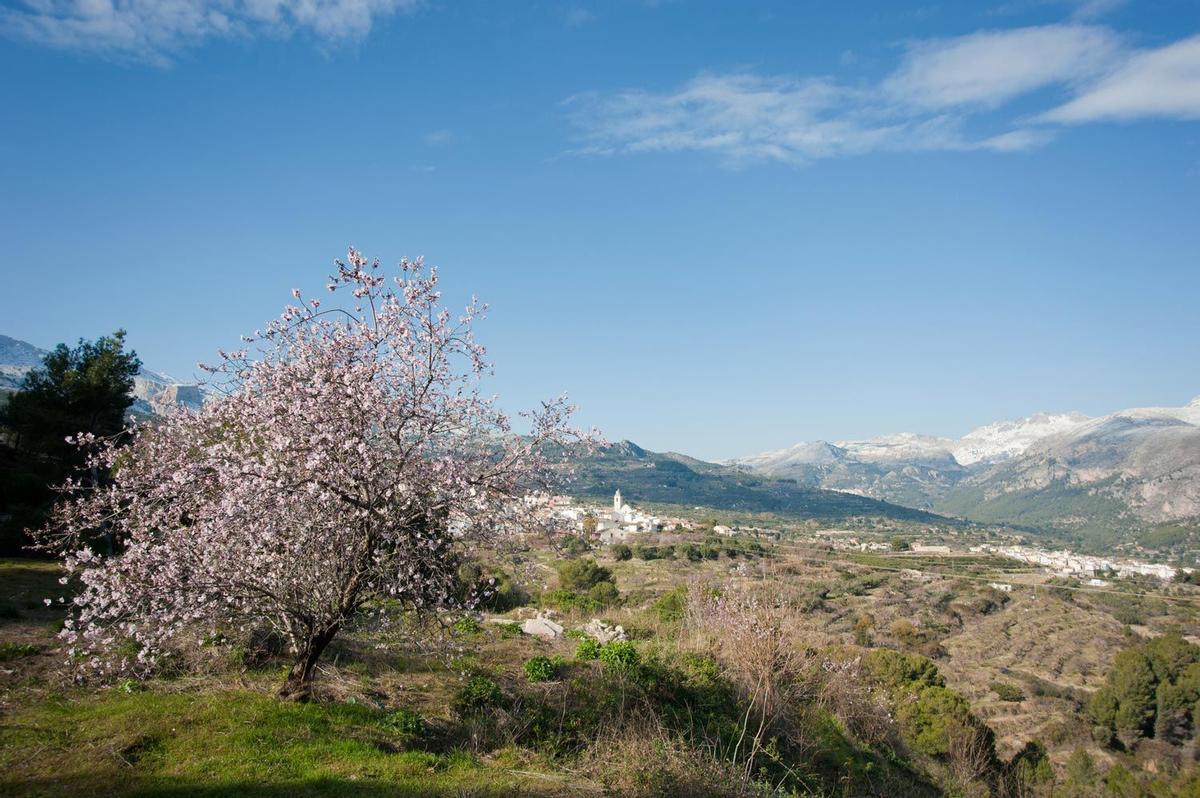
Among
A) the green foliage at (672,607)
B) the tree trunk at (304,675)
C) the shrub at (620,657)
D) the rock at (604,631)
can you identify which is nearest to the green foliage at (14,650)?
the tree trunk at (304,675)

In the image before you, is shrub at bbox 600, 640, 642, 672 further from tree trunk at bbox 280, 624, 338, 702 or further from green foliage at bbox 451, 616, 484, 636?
tree trunk at bbox 280, 624, 338, 702

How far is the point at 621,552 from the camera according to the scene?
67312 millimetres

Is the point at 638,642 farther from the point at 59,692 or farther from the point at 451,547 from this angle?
the point at 59,692

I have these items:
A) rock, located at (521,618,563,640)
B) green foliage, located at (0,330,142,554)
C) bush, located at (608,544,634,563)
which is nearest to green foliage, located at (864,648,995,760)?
rock, located at (521,618,563,640)

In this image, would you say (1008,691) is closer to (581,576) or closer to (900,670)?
(900,670)

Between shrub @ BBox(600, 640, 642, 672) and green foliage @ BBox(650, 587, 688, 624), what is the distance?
642 cm

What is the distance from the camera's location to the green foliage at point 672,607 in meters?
20.4

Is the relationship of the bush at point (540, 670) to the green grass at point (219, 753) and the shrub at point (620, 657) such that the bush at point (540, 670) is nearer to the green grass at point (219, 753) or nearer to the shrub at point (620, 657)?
the shrub at point (620, 657)

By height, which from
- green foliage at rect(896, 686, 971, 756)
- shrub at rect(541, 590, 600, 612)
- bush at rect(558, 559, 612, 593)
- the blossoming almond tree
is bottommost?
green foliage at rect(896, 686, 971, 756)

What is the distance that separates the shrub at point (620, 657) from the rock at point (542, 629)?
3.64m

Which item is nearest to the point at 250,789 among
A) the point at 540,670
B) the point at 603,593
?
the point at 540,670

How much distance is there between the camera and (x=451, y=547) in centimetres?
909

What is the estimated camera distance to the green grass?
21.9 ft

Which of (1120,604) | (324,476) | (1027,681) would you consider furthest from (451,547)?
(1120,604)
